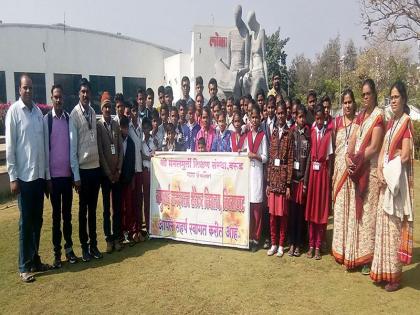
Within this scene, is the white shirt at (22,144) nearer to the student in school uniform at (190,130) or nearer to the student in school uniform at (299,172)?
the student in school uniform at (190,130)

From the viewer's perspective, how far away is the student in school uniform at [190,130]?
237 inches

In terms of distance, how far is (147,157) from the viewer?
18.4ft

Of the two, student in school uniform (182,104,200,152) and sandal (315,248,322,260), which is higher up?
student in school uniform (182,104,200,152)

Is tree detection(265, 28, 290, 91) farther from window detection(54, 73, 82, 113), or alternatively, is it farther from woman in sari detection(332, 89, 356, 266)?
woman in sari detection(332, 89, 356, 266)

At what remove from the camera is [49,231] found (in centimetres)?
605

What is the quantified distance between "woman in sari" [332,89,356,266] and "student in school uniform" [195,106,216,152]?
182cm

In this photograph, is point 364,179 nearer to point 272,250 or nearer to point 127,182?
point 272,250

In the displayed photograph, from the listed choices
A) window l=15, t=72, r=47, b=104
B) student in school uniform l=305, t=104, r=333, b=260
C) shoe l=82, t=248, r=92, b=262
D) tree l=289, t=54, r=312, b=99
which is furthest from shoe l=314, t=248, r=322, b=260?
tree l=289, t=54, r=312, b=99

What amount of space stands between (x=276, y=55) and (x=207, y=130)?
2725 centimetres

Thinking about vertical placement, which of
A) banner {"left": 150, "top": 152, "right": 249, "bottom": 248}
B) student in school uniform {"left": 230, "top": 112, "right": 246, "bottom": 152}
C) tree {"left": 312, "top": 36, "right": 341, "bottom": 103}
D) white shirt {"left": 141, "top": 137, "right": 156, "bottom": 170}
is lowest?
banner {"left": 150, "top": 152, "right": 249, "bottom": 248}

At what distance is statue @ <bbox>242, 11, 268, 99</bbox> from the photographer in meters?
11.5

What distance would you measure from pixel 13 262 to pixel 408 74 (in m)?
30.4

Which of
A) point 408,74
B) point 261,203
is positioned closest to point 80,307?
point 261,203

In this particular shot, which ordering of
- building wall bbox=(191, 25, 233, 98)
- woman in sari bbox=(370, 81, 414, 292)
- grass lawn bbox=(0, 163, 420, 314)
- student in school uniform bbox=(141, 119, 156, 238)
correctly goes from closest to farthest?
grass lawn bbox=(0, 163, 420, 314), woman in sari bbox=(370, 81, 414, 292), student in school uniform bbox=(141, 119, 156, 238), building wall bbox=(191, 25, 233, 98)
